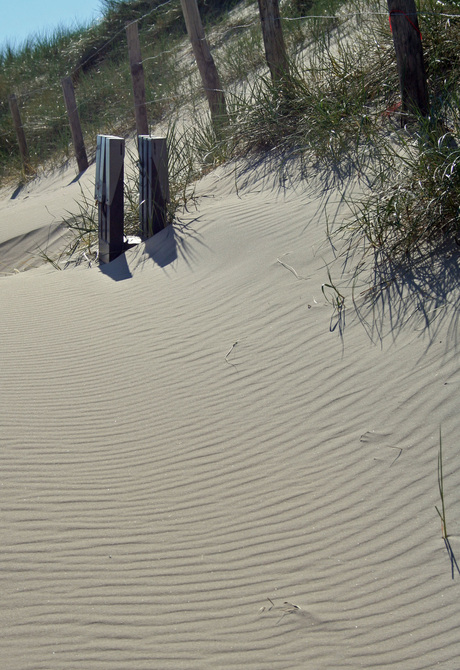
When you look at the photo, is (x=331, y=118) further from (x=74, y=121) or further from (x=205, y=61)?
(x=74, y=121)

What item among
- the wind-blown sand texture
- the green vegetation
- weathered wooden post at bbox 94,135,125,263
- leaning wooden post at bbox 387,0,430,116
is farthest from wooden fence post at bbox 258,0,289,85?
the wind-blown sand texture

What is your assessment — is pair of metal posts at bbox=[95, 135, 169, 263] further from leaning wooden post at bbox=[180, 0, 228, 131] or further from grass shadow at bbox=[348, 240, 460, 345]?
grass shadow at bbox=[348, 240, 460, 345]

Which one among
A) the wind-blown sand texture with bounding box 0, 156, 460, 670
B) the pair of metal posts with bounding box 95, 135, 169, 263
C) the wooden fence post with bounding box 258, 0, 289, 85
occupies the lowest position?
the wind-blown sand texture with bounding box 0, 156, 460, 670

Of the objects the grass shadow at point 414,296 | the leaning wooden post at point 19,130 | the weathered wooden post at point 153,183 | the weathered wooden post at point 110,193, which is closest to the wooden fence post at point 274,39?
the weathered wooden post at point 153,183

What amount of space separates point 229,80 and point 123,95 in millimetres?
3384

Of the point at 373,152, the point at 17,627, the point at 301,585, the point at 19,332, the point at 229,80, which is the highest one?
the point at 229,80

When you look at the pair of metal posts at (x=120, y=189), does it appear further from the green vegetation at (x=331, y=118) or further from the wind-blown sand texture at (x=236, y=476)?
the wind-blown sand texture at (x=236, y=476)

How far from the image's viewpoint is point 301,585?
7.88 feet

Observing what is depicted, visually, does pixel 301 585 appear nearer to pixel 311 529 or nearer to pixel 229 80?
pixel 311 529

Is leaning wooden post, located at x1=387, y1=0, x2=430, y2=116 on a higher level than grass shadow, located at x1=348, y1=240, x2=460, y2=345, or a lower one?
higher

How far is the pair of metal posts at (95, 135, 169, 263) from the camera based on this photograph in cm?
577

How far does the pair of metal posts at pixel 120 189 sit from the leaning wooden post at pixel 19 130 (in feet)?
26.9

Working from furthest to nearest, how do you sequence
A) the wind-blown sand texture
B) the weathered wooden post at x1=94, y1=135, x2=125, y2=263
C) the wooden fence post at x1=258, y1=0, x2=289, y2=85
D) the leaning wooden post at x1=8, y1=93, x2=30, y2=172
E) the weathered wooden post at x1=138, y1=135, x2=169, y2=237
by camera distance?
the leaning wooden post at x1=8, y1=93, x2=30, y2=172 → the wooden fence post at x1=258, y1=0, x2=289, y2=85 → the weathered wooden post at x1=138, y1=135, x2=169, y2=237 → the weathered wooden post at x1=94, y1=135, x2=125, y2=263 → the wind-blown sand texture

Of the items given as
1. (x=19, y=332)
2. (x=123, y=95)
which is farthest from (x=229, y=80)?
(x=19, y=332)
